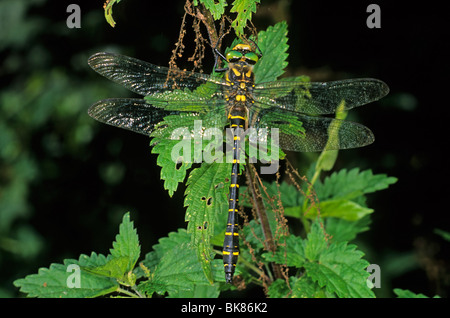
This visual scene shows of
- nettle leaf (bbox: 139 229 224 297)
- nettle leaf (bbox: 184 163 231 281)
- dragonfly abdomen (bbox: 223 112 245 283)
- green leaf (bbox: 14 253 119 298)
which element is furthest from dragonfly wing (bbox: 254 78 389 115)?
green leaf (bbox: 14 253 119 298)

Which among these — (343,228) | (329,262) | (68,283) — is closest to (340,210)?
(343,228)

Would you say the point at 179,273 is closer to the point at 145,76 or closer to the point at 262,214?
the point at 262,214

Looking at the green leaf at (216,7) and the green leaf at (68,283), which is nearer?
the green leaf at (216,7)

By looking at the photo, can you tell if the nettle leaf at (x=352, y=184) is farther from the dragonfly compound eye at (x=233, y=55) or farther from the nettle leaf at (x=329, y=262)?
A: the dragonfly compound eye at (x=233, y=55)

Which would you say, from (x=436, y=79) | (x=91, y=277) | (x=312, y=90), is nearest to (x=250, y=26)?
(x=312, y=90)

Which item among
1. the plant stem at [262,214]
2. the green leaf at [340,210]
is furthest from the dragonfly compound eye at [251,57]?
the green leaf at [340,210]

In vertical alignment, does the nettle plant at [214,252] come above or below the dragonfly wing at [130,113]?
below

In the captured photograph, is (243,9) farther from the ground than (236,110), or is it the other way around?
(243,9)
